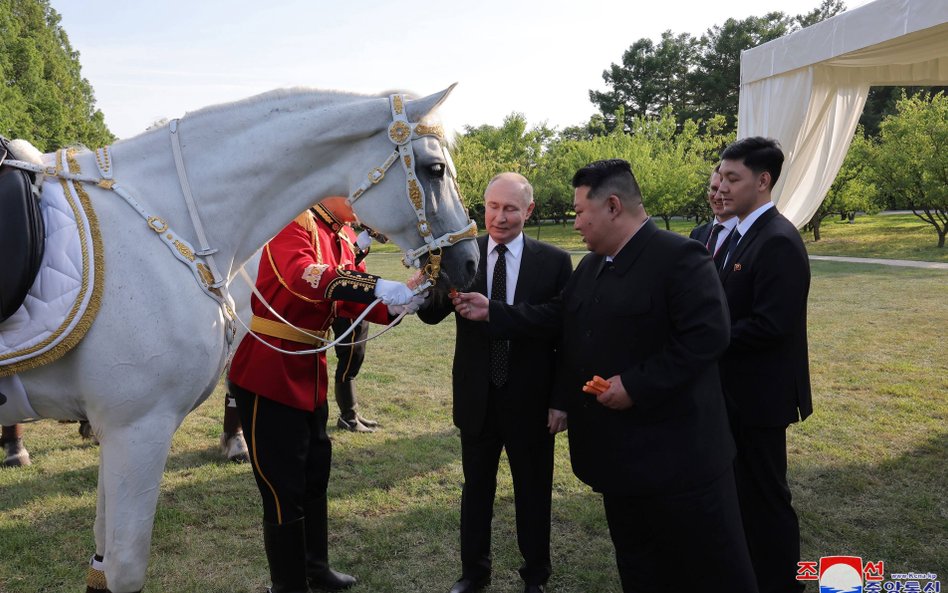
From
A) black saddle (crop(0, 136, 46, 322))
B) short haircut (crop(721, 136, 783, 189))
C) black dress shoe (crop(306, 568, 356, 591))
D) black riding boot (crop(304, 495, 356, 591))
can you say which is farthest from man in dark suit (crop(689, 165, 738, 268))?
black saddle (crop(0, 136, 46, 322))

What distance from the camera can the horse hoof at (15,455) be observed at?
16.4ft

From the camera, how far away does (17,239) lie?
1881mm

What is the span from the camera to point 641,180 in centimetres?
3219

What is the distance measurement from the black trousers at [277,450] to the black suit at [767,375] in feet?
7.04

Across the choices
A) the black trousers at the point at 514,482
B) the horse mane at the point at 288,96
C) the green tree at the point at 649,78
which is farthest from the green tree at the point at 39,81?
the green tree at the point at 649,78

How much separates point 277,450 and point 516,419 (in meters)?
1.17

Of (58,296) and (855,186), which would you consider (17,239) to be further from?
(855,186)

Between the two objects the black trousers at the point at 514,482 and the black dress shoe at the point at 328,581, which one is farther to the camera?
the black dress shoe at the point at 328,581

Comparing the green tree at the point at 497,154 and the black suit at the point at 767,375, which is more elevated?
the green tree at the point at 497,154

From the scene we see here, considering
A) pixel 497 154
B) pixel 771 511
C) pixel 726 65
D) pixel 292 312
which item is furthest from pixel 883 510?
pixel 726 65

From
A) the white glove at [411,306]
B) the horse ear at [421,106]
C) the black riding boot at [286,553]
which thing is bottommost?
the black riding boot at [286,553]

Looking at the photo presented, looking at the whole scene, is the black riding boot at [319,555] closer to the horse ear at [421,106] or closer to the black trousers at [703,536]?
the black trousers at [703,536]

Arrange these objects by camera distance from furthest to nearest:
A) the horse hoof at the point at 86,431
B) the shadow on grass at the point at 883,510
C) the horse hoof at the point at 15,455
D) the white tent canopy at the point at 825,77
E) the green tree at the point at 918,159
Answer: the green tree at the point at 918,159, the horse hoof at the point at 86,431, the horse hoof at the point at 15,455, the white tent canopy at the point at 825,77, the shadow on grass at the point at 883,510

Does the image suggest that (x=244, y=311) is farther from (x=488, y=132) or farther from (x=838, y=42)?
(x=488, y=132)
